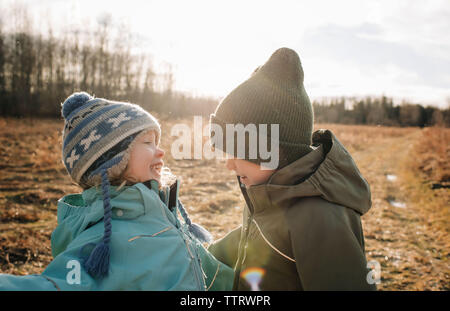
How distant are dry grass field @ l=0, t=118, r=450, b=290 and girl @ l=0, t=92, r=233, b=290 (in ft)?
6.39

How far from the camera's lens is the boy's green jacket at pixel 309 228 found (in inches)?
51.1

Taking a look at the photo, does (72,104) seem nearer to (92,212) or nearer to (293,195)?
(92,212)

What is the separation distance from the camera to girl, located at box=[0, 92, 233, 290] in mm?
1376

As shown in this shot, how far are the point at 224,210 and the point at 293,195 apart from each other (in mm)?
4291

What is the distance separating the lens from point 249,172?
Result: 1.79 meters

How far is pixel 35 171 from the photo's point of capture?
7.57 metres

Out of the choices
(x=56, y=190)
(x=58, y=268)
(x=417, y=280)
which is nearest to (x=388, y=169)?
(x=417, y=280)

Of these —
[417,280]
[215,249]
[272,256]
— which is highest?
[272,256]

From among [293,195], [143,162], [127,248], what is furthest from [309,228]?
[143,162]

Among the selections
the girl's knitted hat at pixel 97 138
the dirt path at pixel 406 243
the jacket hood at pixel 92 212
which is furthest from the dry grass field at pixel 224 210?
the girl's knitted hat at pixel 97 138

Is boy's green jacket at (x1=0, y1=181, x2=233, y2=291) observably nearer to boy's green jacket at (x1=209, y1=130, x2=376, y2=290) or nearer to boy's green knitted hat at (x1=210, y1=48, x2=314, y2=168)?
boy's green jacket at (x1=209, y1=130, x2=376, y2=290)

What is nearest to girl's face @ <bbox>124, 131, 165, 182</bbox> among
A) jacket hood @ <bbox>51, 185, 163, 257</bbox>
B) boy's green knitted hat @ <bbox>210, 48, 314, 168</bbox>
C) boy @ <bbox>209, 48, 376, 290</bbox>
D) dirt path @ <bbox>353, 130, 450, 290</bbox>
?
jacket hood @ <bbox>51, 185, 163, 257</bbox>
